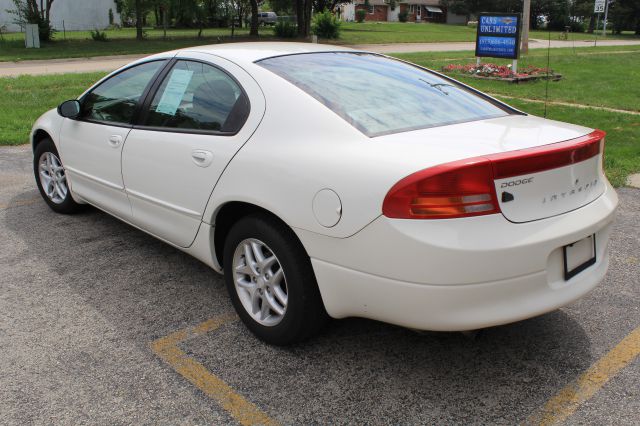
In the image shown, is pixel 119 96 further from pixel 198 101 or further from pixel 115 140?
pixel 198 101

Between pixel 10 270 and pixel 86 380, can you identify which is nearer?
pixel 86 380

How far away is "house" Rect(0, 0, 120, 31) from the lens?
45.7m

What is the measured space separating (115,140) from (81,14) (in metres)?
48.7

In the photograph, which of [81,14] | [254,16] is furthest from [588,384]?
[81,14]

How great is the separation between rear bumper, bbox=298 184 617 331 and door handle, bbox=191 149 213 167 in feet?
2.93

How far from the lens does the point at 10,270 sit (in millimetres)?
4199

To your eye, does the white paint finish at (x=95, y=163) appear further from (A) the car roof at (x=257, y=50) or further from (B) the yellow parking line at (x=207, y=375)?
(B) the yellow parking line at (x=207, y=375)

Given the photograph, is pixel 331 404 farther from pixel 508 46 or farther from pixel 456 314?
pixel 508 46

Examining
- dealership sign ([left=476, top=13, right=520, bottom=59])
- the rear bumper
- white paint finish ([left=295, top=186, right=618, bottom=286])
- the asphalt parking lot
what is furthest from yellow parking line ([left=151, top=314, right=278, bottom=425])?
dealership sign ([left=476, top=13, right=520, bottom=59])

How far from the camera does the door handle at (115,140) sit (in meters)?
4.09

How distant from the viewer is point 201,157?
3395mm

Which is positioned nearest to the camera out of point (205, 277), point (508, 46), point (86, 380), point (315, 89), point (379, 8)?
point (86, 380)

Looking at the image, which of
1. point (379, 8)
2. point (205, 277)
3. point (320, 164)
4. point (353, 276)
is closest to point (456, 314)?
point (353, 276)

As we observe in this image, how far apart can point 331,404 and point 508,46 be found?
14.5 meters
